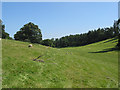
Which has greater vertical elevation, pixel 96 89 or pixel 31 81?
pixel 31 81

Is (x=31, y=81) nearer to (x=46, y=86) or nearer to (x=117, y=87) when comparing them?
(x=46, y=86)

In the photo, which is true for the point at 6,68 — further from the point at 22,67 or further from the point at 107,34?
the point at 107,34

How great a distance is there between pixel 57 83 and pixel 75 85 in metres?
2.70

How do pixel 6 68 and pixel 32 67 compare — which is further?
pixel 32 67

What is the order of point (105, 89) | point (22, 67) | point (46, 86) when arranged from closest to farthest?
point (46, 86)
point (105, 89)
point (22, 67)

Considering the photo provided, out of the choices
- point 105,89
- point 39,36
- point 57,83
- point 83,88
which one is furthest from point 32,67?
point 39,36

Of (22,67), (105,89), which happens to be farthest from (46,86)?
(105,89)

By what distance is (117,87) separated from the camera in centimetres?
1750

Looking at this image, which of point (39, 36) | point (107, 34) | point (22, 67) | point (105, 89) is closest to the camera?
point (105, 89)

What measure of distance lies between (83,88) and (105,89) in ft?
12.8

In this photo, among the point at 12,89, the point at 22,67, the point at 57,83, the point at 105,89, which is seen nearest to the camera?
the point at 12,89

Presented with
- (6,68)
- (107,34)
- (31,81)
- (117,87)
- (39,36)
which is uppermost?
(107,34)

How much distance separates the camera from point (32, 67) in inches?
709

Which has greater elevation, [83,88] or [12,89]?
[12,89]
